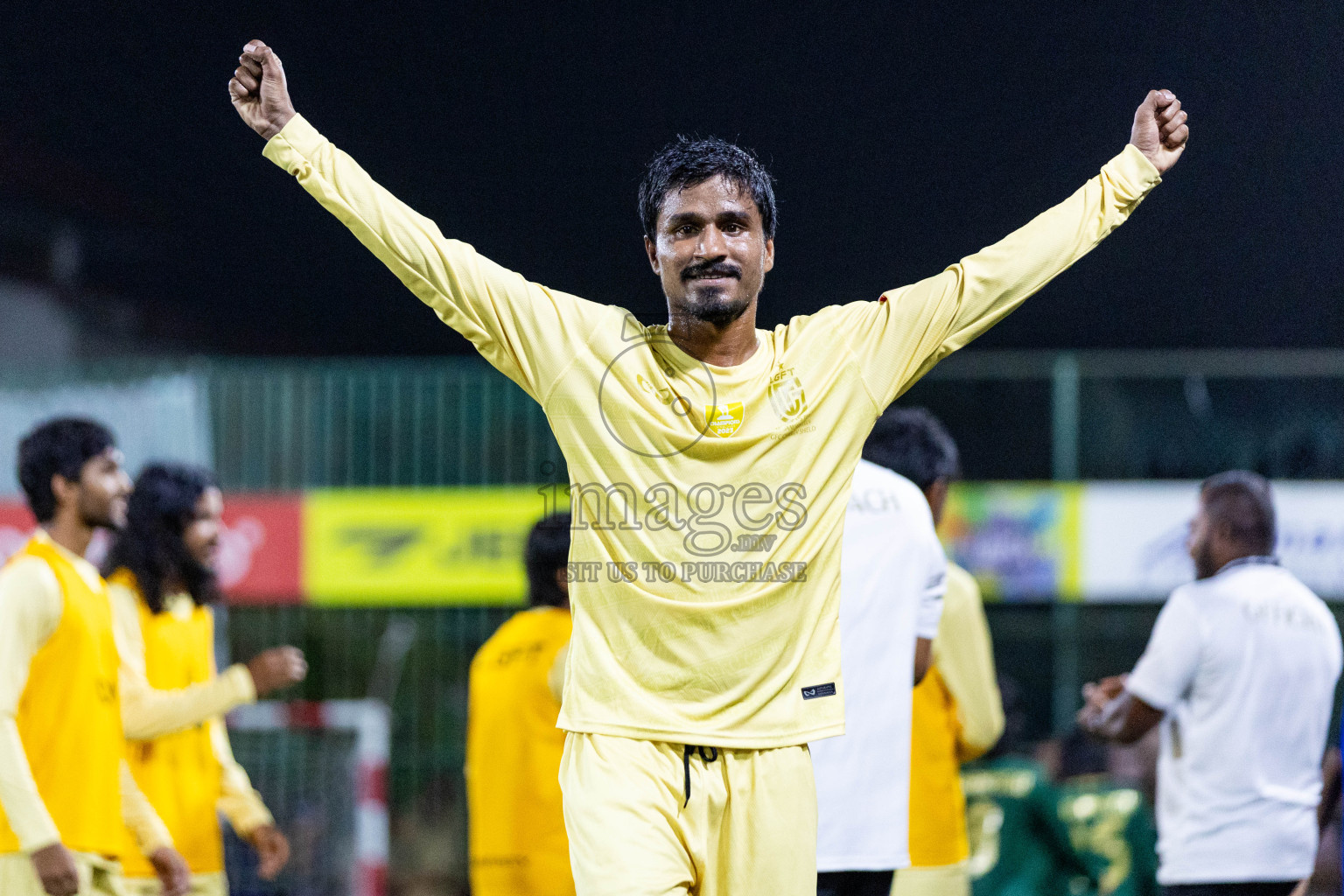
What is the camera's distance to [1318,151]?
32.6 feet

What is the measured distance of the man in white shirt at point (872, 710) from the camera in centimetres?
357

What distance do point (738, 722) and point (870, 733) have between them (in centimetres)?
110

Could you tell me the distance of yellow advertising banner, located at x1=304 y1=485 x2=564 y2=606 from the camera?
7195mm

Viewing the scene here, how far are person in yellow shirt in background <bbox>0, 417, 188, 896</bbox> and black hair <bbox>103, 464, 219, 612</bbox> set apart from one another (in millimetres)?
308

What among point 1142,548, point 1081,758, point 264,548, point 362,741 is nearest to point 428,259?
point 1081,758

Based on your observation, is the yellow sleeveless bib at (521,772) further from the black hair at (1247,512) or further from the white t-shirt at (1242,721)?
the black hair at (1247,512)

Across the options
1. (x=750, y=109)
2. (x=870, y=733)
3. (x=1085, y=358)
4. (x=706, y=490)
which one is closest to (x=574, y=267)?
(x=750, y=109)

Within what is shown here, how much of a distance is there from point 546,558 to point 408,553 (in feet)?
10.5

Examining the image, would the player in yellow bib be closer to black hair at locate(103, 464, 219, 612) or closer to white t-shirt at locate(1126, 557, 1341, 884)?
white t-shirt at locate(1126, 557, 1341, 884)

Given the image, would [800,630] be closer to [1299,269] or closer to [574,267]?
[574,267]

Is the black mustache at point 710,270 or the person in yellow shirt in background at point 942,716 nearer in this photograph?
the black mustache at point 710,270

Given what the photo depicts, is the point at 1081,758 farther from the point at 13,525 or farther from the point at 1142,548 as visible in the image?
Answer: the point at 13,525

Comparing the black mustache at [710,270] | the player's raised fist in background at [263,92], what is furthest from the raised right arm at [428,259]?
the black mustache at [710,270]

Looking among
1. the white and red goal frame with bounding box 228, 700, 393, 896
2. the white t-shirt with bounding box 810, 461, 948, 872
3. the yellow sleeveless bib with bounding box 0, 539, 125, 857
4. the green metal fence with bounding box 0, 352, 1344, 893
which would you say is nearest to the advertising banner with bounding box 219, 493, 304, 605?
the green metal fence with bounding box 0, 352, 1344, 893
